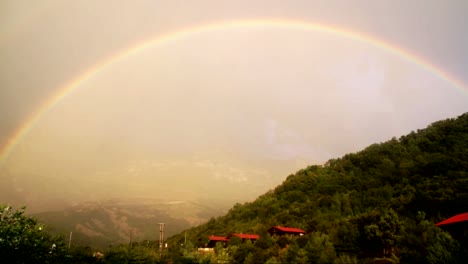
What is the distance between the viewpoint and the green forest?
40438 millimetres

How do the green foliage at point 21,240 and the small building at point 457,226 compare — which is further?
the small building at point 457,226

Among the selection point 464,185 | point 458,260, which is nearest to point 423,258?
point 458,260

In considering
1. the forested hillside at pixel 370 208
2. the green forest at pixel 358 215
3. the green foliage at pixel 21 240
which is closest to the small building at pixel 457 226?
the green forest at pixel 358 215

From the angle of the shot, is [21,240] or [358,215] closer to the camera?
[21,240]

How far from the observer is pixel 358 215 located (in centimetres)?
7831

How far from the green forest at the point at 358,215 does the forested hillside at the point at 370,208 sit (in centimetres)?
18

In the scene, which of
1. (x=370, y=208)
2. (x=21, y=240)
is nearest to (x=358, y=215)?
(x=370, y=208)

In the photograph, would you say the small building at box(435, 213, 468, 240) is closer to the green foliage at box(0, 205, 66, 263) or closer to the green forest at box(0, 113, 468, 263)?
the green forest at box(0, 113, 468, 263)

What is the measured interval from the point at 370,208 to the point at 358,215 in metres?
14.1

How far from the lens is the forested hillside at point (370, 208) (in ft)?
140

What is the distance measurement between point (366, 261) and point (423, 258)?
14.9 meters

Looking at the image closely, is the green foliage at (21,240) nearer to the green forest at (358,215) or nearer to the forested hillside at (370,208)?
the green forest at (358,215)

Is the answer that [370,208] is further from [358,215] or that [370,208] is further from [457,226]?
[457,226]

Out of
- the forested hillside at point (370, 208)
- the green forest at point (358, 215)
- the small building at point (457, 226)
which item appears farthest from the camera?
the small building at point (457, 226)
